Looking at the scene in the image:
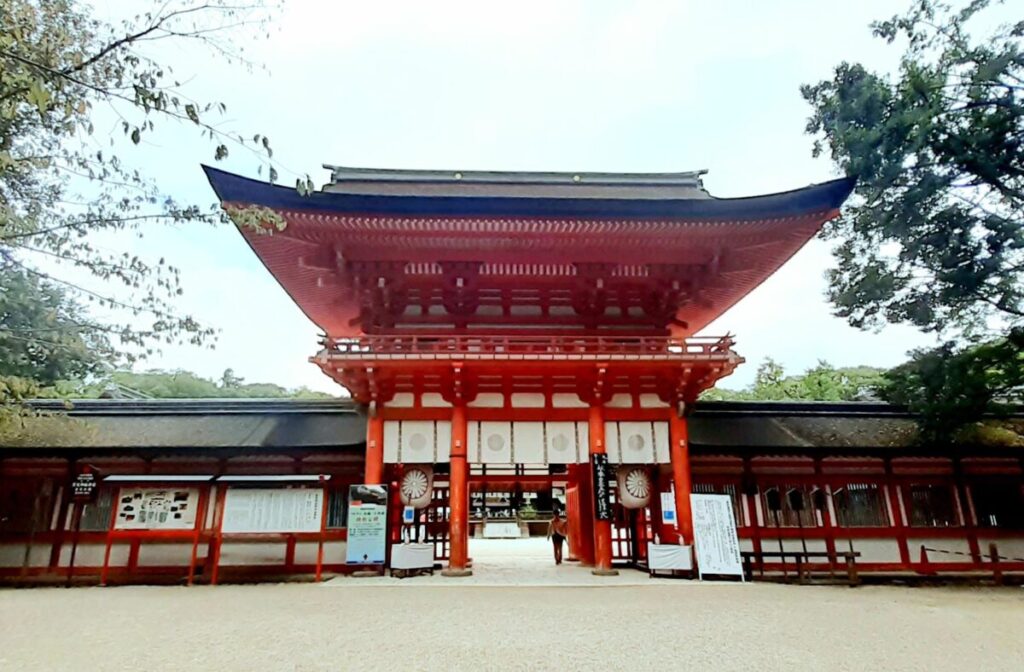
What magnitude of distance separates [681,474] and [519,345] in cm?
399

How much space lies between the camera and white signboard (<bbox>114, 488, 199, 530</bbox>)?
9656 mm

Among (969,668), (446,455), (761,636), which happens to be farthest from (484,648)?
(446,455)

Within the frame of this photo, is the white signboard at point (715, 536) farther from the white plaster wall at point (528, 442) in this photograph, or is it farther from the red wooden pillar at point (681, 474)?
the white plaster wall at point (528, 442)

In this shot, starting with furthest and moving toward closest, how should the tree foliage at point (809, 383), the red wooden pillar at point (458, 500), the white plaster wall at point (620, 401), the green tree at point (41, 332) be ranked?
the tree foliage at point (809, 383), the white plaster wall at point (620, 401), the red wooden pillar at point (458, 500), the green tree at point (41, 332)

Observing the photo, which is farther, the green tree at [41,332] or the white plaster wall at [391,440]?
the white plaster wall at [391,440]

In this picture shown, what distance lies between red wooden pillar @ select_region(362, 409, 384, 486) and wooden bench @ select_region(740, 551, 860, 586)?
687 centimetres

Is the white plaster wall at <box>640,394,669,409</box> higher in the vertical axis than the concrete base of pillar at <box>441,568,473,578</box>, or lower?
higher

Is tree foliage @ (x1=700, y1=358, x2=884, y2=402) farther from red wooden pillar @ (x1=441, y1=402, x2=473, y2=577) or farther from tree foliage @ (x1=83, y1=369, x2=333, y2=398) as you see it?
tree foliage @ (x1=83, y1=369, x2=333, y2=398)

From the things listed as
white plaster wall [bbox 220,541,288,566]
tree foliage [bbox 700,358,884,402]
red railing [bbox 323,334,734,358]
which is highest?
tree foliage [bbox 700,358,884,402]

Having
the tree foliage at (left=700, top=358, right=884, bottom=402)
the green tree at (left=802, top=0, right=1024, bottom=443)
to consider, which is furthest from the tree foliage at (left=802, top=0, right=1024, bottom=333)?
the tree foliage at (left=700, top=358, right=884, bottom=402)

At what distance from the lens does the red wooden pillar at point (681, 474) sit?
10.4 m

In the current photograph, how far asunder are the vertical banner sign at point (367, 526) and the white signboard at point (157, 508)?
275cm

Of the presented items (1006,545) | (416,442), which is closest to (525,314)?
(416,442)

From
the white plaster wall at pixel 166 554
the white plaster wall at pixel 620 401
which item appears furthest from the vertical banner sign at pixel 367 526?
the white plaster wall at pixel 620 401
